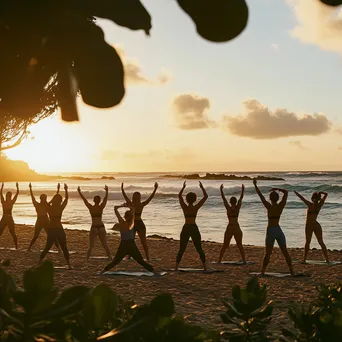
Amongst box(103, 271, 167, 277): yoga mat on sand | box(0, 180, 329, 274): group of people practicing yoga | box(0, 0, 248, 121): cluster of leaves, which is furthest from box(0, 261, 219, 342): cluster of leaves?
box(103, 271, 167, 277): yoga mat on sand

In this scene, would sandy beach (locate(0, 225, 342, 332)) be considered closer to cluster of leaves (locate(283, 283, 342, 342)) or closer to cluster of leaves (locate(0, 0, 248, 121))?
cluster of leaves (locate(283, 283, 342, 342))

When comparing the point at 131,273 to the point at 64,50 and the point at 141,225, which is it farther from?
the point at 64,50

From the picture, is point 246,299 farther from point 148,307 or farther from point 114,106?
point 114,106

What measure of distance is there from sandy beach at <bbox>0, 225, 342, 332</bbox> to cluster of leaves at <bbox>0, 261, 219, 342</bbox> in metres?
5.50

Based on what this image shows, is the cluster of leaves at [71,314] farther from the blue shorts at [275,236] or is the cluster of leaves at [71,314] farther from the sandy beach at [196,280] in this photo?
the blue shorts at [275,236]

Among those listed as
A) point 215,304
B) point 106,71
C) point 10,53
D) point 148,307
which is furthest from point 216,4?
point 215,304

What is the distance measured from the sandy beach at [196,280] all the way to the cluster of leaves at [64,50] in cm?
571

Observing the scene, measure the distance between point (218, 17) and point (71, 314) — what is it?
63 cm

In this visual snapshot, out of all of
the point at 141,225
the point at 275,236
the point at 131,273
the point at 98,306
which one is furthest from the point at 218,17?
the point at 141,225

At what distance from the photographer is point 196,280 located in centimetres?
1046

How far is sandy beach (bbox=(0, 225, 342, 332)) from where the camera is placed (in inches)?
330

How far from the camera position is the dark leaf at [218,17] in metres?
1.01

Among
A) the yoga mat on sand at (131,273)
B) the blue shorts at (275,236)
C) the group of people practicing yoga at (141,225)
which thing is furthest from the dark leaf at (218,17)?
the yoga mat on sand at (131,273)

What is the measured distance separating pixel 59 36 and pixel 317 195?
11279mm
